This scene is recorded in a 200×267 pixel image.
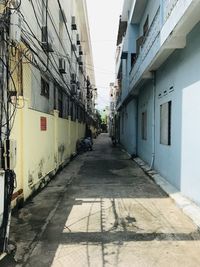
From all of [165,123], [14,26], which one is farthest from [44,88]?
[14,26]

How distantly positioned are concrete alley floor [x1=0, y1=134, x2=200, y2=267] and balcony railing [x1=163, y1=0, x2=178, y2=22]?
4.05m

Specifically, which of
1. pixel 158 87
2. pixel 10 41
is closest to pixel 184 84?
pixel 158 87

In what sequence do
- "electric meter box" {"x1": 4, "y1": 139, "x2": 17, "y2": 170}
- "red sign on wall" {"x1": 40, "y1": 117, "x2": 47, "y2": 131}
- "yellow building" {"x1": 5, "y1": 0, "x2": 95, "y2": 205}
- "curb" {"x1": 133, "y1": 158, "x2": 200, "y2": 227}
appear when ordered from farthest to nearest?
1. "red sign on wall" {"x1": 40, "y1": 117, "x2": 47, "y2": 131}
2. "yellow building" {"x1": 5, "y1": 0, "x2": 95, "y2": 205}
3. "curb" {"x1": 133, "y1": 158, "x2": 200, "y2": 227}
4. "electric meter box" {"x1": 4, "y1": 139, "x2": 17, "y2": 170}

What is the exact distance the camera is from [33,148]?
24.0 feet

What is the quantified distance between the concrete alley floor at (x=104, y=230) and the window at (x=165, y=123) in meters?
1.59

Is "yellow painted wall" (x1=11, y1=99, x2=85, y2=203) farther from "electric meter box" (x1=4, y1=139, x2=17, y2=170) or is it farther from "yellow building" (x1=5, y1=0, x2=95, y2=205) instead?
"electric meter box" (x1=4, y1=139, x2=17, y2=170)

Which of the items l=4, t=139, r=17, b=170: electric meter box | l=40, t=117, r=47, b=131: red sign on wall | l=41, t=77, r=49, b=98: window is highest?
l=41, t=77, r=49, b=98: window

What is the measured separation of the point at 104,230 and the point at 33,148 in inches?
123

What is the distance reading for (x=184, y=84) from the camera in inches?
273

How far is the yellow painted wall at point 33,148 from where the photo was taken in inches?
245

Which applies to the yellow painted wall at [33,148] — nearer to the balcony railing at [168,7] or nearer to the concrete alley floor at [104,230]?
the concrete alley floor at [104,230]

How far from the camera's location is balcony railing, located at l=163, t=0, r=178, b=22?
6.53 metres

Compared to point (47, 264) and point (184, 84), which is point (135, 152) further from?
point (47, 264)

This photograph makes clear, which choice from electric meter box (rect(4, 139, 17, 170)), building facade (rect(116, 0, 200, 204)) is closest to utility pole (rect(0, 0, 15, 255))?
electric meter box (rect(4, 139, 17, 170))
